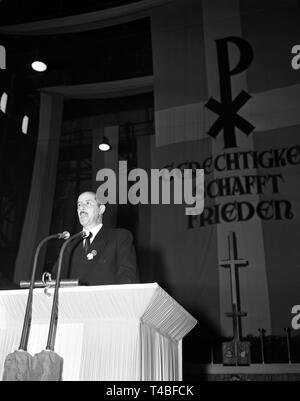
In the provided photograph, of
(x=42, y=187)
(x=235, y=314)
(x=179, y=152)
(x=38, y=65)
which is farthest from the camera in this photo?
(x=38, y=65)

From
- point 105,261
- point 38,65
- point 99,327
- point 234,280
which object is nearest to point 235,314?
point 234,280

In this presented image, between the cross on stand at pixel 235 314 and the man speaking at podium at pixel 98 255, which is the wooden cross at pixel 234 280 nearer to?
the cross on stand at pixel 235 314

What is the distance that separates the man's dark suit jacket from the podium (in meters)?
0.55

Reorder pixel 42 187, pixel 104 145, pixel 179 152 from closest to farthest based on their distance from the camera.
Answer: pixel 179 152
pixel 42 187
pixel 104 145

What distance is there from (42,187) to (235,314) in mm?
3076

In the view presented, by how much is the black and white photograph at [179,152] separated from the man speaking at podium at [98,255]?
0.95 metres

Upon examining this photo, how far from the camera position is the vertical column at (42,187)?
18.7 ft

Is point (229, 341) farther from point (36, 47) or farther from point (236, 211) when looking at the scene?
point (36, 47)

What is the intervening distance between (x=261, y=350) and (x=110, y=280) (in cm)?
287

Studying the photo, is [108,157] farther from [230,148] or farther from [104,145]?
[230,148]

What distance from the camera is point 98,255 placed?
2.29 metres

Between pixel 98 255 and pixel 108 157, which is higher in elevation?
pixel 108 157
